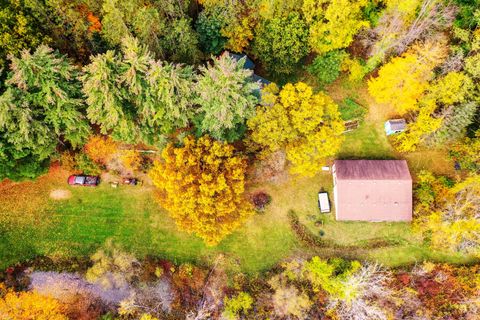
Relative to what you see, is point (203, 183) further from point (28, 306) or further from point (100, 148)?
point (28, 306)

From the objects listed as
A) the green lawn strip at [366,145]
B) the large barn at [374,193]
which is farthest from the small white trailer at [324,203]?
the green lawn strip at [366,145]

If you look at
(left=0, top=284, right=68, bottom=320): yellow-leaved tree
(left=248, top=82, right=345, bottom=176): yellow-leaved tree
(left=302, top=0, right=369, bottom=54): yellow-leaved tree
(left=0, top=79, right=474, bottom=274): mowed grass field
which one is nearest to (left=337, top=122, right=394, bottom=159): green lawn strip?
(left=0, top=79, right=474, bottom=274): mowed grass field

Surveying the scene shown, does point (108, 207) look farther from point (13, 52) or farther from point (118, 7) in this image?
point (118, 7)

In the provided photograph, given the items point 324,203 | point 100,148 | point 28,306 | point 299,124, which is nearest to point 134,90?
point 100,148

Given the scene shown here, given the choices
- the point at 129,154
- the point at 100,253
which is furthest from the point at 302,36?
the point at 100,253

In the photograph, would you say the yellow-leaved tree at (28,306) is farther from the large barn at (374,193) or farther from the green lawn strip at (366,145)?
the green lawn strip at (366,145)

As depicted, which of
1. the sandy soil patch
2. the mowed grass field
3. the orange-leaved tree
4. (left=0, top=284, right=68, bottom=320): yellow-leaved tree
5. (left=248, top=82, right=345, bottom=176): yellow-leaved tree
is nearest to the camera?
(left=248, top=82, right=345, bottom=176): yellow-leaved tree

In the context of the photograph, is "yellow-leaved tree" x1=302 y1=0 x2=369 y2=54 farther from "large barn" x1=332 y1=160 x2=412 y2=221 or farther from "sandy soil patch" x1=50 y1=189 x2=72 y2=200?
"sandy soil patch" x1=50 y1=189 x2=72 y2=200
